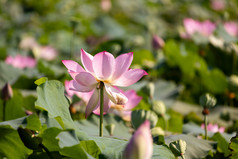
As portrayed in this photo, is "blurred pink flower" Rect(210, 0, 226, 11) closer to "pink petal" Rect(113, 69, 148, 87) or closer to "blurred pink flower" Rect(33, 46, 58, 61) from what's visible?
"blurred pink flower" Rect(33, 46, 58, 61)

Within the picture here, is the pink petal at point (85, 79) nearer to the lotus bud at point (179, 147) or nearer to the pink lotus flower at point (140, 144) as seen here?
the lotus bud at point (179, 147)

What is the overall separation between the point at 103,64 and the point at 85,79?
5 centimetres

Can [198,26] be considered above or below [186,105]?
above

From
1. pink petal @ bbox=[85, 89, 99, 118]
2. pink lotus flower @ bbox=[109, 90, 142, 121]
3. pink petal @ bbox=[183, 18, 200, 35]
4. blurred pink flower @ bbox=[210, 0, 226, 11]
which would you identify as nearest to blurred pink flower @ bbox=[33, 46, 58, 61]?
pink petal @ bbox=[183, 18, 200, 35]

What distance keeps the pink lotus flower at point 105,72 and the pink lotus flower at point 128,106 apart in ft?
0.83

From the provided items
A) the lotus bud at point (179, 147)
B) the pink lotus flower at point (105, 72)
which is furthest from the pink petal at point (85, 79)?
the lotus bud at point (179, 147)

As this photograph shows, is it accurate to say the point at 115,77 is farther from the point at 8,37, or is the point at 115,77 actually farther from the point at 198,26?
the point at 8,37

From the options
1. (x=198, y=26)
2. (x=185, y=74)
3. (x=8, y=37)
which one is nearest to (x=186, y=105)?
(x=185, y=74)

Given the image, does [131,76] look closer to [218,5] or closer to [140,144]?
[140,144]

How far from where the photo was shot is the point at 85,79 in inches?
32.3

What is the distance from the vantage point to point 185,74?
226cm

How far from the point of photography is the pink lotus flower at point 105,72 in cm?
80

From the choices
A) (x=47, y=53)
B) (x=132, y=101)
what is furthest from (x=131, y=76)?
(x=47, y=53)

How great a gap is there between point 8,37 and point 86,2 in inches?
85.9
